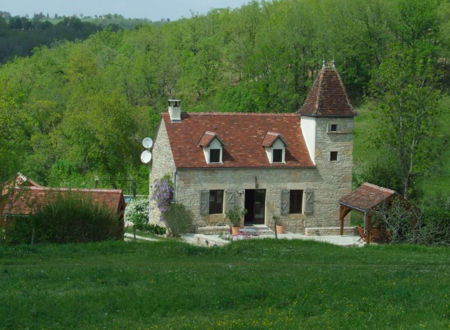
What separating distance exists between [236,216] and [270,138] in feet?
14.5

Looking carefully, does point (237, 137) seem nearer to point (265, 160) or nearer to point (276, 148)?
point (265, 160)

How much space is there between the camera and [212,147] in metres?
36.8

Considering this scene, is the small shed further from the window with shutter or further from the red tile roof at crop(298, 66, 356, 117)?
the red tile roof at crop(298, 66, 356, 117)

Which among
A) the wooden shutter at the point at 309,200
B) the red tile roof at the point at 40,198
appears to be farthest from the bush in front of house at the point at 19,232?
the wooden shutter at the point at 309,200

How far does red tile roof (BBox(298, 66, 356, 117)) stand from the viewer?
125 feet

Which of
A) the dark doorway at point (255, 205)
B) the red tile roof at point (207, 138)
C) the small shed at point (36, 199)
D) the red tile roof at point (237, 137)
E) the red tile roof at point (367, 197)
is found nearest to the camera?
the small shed at point (36, 199)

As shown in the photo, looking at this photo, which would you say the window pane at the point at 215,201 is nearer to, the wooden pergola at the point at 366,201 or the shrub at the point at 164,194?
the shrub at the point at 164,194

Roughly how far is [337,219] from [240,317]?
2514cm

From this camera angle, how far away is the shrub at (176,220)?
3619 cm

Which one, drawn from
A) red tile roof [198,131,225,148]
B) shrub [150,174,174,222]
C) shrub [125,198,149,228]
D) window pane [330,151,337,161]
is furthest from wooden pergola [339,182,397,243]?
shrub [125,198,149,228]

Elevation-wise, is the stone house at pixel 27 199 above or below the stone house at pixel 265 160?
below

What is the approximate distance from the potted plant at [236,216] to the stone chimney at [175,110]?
546cm

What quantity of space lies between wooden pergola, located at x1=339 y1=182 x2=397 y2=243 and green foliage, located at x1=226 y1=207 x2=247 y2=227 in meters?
4.90

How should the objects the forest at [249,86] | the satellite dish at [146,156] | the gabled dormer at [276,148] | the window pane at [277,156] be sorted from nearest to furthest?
the gabled dormer at [276,148] < the window pane at [277,156] < the satellite dish at [146,156] < the forest at [249,86]
